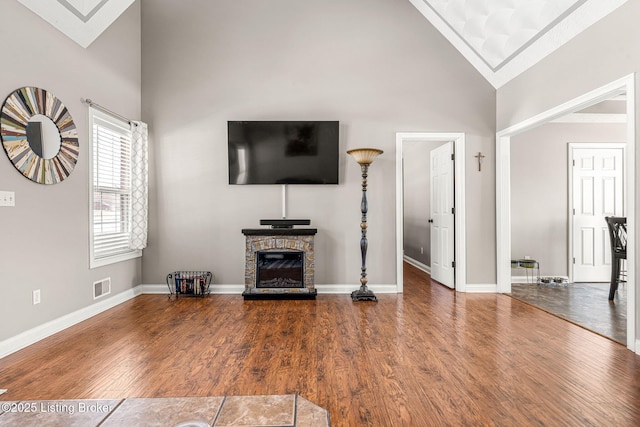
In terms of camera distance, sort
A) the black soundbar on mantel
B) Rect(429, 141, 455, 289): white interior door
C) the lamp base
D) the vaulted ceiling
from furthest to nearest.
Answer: Rect(429, 141, 455, 289): white interior door, the black soundbar on mantel, the lamp base, the vaulted ceiling

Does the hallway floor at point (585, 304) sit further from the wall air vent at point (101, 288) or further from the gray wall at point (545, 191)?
the wall air vent at point (101, 288)

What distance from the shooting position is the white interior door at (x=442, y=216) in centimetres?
496

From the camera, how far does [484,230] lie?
4.78 m

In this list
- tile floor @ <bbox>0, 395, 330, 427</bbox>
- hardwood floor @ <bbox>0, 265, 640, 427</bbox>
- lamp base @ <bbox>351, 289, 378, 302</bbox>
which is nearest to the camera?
tile floor @ <bbox>0, 395, 330, 427</bbox>

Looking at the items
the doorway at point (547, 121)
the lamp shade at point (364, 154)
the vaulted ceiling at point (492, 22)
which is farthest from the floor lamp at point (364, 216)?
the vaulted ceiling at point (492, 22)

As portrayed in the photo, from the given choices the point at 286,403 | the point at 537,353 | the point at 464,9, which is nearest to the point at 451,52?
the point at 464,9

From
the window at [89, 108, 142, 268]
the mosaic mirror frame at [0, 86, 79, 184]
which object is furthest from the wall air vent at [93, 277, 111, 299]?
the mosaic mirror frame at [0, 86, 79, 184]

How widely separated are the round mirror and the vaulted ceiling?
36.5 inches

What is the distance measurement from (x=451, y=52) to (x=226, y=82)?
3.13 m

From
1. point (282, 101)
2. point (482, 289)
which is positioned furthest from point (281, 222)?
point (482, 289)

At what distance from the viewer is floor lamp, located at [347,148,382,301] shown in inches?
169

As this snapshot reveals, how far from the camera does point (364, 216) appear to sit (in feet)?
14.8

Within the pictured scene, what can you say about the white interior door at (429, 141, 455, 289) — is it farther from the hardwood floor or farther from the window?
the window

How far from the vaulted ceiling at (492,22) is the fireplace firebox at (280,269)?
309 centimetres
